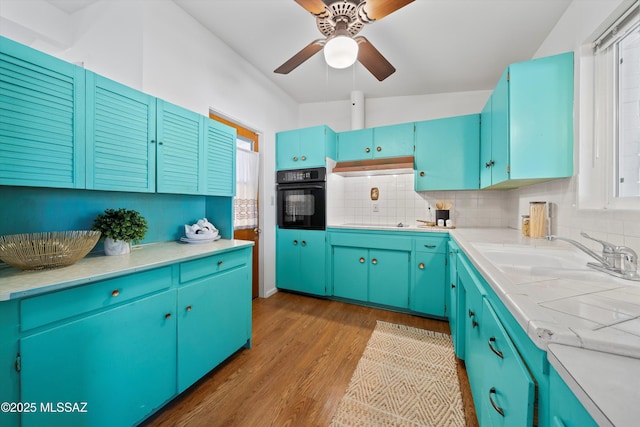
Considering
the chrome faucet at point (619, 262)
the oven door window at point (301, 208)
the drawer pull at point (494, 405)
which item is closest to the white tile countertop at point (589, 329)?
the chrome faucet at point (619, 262)

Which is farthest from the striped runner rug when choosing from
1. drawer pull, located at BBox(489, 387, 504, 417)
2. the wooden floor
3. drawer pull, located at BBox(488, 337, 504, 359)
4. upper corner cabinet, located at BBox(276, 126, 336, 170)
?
upper corner cabinet, located at BBox(276, 126, 336, 170)

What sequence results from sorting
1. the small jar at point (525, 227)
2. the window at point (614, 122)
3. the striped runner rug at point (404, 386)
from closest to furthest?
the window at point (614, 122)
the striped runner rug at point (404, 386)
the small jar at point (525, 227)

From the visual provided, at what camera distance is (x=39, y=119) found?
3.48ft

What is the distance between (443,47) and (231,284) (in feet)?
9.16

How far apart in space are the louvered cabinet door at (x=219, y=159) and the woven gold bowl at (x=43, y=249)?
2.71ft

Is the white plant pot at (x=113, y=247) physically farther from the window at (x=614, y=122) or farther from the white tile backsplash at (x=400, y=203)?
the window at (x=614, y=122)

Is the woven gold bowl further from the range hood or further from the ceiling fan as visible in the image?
the range hood

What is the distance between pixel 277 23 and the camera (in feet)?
6.53

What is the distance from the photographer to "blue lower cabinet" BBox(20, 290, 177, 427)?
0.90 m

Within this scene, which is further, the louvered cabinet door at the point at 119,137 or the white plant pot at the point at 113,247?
the white plant pot at the point at 113,247

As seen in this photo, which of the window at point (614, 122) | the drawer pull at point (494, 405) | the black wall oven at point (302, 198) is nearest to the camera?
the drawer pull at point (494, 405)

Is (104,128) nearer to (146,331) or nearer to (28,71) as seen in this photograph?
(28,71)

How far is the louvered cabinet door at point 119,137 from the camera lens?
1233mm

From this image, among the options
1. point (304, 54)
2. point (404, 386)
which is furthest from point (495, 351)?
point (304, 54)
